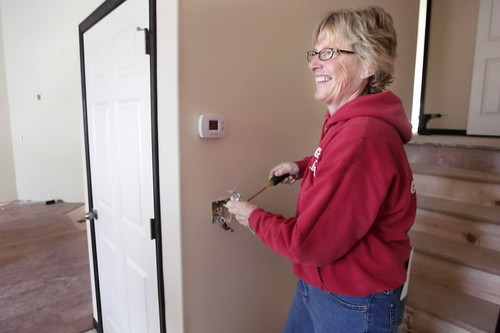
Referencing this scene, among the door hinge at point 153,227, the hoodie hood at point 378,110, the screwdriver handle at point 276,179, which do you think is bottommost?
the door hinge at point 153,227

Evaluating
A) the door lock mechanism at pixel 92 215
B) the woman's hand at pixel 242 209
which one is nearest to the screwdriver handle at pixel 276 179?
the woman's hand at pixel 242 209

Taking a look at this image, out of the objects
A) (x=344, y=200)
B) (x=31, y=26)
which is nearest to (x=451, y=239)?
(x=344, y=200)

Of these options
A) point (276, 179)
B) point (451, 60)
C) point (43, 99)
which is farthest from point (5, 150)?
point (451, 60)

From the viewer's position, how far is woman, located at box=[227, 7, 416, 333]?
705 millimetres

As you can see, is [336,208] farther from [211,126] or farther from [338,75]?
[211,126]

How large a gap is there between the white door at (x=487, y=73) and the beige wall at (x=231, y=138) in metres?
1.70

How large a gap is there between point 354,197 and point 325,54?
431mm

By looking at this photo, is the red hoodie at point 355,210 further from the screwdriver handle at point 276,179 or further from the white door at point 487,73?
the white door at point 487,73

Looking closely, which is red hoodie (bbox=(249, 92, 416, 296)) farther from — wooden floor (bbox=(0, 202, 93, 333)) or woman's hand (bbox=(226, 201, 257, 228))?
wooden floor (bbox=(0, 202, 93, 333))

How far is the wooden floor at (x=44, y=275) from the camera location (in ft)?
7.05

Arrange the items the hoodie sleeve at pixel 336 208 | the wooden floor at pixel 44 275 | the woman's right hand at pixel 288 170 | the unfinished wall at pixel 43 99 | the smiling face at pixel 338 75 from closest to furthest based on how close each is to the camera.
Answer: the hoodie sleeve at pixel 336 208 → the smiling face at pixel 338 75 → the woman's right hand at pixel 288 170 → the wooden floor at pixel 44 275 → the unfinished wall at pixel 43 99

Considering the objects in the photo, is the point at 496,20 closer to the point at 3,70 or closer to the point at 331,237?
the point at 331,237

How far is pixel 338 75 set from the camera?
33.0 inches

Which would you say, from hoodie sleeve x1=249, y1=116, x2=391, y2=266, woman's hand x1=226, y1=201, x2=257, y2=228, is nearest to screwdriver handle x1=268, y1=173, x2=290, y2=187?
woman's hand x1=226, y1=201, x2=257, y2=228
